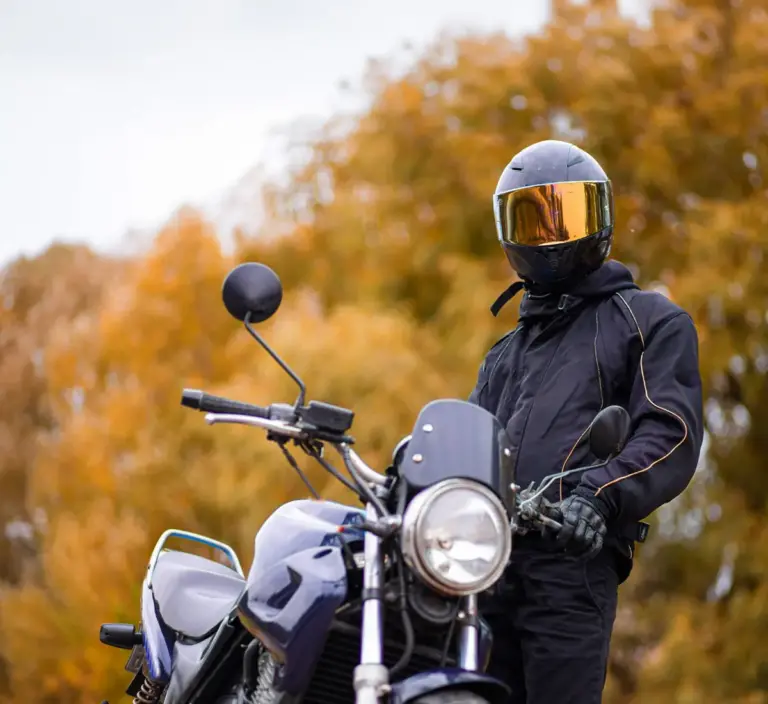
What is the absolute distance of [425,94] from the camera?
17984 mm

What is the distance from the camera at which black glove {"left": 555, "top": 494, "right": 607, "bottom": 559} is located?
312cm

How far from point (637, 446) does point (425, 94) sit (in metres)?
14.9

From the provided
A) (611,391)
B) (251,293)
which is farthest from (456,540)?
(611,391)

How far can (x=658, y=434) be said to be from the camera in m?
3.50

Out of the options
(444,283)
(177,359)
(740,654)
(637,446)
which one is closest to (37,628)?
(177,359)

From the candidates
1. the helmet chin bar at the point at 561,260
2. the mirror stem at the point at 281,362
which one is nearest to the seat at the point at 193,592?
the mirror stem at the point at 281,362

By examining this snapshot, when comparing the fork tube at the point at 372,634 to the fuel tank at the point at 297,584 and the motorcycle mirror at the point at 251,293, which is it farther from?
the motorcycle mirror at the point at 251,293

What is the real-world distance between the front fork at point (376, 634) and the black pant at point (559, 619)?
538 millimetres

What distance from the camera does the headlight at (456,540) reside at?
2.79m

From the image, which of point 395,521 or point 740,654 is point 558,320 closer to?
point 395,521

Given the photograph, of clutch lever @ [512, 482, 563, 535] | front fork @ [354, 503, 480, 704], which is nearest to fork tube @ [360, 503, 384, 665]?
front fork @ [354, 503, 480, 704]

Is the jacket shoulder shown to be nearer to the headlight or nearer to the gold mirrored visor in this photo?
the gold mirrored visor

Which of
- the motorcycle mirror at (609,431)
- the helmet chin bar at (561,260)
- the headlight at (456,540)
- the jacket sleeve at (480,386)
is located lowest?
the headlight at (456,540)

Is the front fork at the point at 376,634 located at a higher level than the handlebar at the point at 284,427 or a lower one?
lower
